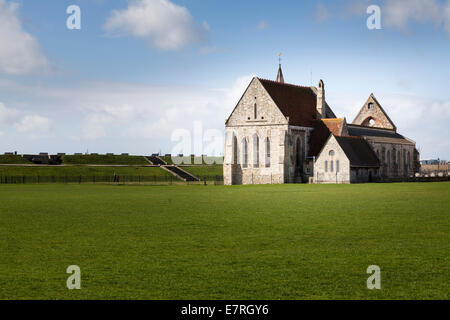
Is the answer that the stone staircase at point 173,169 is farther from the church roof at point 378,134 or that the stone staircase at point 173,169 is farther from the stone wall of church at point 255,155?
the church roof at point 378,134

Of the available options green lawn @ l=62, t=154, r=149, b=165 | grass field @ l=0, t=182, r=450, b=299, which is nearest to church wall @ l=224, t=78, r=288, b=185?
green lawn @ l=62, t=154, r=149, b=165

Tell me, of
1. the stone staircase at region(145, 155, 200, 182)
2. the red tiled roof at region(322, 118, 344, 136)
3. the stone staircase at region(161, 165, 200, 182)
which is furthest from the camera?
the stone staircase at region(145, 155, 200, 182)

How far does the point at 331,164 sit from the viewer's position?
244ft

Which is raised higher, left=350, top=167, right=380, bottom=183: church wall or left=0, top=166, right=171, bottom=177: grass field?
left=0, top=166, right=171, bottom=177: grass field

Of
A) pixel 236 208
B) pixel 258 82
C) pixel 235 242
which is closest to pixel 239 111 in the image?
pixel 258 82

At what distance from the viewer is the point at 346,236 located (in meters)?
18.7

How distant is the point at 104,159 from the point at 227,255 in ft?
366

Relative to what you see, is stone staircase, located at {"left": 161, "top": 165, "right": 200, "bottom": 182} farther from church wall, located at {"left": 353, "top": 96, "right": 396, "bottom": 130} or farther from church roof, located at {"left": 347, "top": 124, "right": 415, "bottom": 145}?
church wall, located at {"left": 353, "top": 96, "right": 396, "bottom": 130}

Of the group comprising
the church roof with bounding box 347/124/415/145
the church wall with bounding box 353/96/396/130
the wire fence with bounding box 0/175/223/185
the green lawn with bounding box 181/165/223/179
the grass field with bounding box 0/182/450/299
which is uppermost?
the church wall with bounding box 353/96/396/130

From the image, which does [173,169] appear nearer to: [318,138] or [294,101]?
[294,101]

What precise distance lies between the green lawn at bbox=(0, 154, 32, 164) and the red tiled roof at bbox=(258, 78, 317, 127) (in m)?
53.5

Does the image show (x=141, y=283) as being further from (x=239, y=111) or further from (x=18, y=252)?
(x=239, y=111)

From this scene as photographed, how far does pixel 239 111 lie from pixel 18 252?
67.7 metres

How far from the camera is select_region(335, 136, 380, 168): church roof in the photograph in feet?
245
